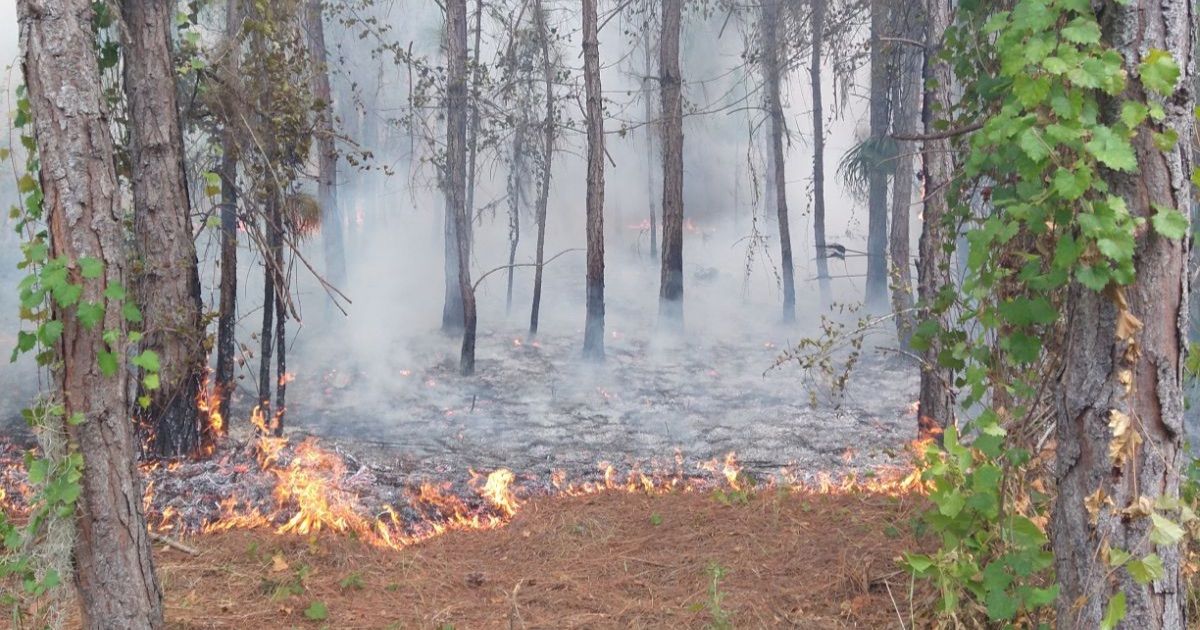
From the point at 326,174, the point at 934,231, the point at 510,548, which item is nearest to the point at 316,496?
the point at 510,548

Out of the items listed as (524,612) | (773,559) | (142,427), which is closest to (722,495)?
Result: (773,559)

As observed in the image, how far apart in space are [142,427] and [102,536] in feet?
15.0

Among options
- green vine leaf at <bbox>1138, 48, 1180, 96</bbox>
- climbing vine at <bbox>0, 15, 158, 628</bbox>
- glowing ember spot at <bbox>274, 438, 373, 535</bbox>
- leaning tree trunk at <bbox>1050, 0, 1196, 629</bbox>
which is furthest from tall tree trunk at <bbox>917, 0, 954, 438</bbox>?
climbing vine at <bbox>0, 15, 158, 628</bbox>

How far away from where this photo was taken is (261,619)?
199 inches

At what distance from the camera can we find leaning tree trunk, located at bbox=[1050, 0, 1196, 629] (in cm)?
320

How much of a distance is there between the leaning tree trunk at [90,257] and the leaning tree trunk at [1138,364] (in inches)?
155

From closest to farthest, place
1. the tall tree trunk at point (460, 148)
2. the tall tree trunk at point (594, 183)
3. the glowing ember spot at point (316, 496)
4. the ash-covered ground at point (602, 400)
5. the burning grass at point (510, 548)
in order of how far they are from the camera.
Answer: the burning grass at point (510, 548)
the glowing ember spot at point (316, 496)
the ash-covered ground at point (602, 400)
the tall tree trunk at point (594, 183)
the tall tree trunk at point (460, 148)

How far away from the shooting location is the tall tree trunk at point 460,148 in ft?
53.1

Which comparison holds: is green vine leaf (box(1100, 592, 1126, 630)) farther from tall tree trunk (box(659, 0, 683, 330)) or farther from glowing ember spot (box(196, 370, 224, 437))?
tall tree trunk (box(659, 0, 683, 330))

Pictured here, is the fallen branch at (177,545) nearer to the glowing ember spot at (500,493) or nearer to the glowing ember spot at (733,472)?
the glowing ember spot at (500,493)

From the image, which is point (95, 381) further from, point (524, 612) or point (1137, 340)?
point (1137, 340)

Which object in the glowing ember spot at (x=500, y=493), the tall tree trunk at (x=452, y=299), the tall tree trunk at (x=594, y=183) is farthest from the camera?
the tall tree trunk at (x=452, y=299)

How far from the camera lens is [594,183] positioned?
15992 millimetres

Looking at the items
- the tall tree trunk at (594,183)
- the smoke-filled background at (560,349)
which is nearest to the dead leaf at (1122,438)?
the smoke-filled background at (560,349)
